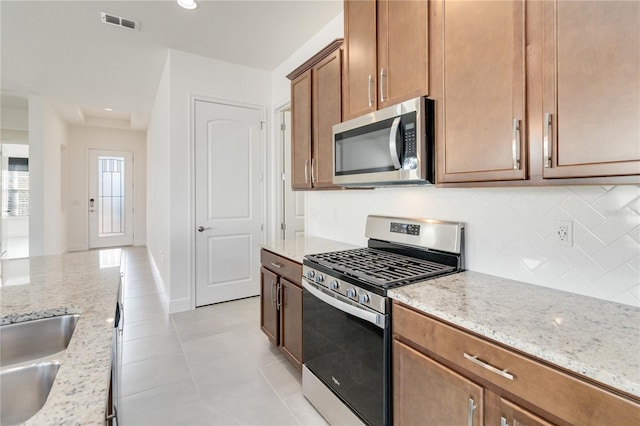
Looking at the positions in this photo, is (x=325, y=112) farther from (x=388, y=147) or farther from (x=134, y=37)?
(x=134, y=37)

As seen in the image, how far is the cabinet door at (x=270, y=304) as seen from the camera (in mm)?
2406

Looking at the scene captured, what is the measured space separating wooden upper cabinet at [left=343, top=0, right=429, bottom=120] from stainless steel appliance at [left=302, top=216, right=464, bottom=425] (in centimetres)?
76

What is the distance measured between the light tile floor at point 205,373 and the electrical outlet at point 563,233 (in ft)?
5.13

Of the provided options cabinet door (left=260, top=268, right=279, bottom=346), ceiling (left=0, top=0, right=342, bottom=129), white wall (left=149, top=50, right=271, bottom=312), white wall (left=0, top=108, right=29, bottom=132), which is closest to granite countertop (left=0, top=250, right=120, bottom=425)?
cabinet door (left=260, top=268, right=279, bottom=346)

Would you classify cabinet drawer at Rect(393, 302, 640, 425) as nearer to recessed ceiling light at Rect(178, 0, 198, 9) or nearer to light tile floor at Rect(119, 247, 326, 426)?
light tile floor at Rect(119, 247, 326, 426)

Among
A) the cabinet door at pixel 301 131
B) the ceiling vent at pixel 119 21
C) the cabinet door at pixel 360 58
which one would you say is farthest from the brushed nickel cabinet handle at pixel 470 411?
the ceiling vent at pixel 119 21

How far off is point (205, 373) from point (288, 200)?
7.61 ft

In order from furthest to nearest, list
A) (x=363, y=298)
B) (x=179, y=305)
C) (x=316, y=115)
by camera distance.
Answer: (x=179, y=305) < (x=316, y=115) < (x=363, y=298)

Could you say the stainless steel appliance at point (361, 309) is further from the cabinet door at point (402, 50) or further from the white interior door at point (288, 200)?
the white interior door at point (288, 200)

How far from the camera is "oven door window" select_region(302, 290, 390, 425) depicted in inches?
54.7

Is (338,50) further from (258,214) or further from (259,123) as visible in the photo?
(258,214)

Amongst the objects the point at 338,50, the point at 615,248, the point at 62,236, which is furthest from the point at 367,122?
the point at 62,236

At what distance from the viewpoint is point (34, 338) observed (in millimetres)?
1060

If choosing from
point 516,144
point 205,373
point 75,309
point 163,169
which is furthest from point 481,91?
point 163,169
